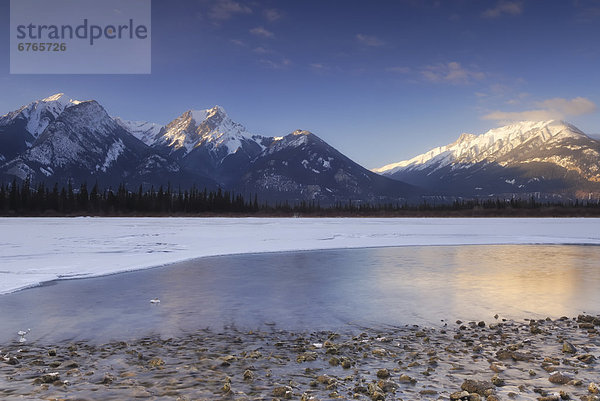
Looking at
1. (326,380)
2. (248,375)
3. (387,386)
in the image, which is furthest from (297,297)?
(387,386)

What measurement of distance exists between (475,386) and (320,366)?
111 inches

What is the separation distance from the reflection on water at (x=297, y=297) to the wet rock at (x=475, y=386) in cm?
→ 488

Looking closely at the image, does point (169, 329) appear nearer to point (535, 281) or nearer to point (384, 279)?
point (384, 279)

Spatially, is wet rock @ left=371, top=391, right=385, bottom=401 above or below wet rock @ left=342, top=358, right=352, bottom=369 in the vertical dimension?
above

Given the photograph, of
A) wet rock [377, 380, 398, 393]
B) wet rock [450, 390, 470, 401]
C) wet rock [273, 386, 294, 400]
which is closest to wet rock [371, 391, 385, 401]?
wet rock [377, 380, 398, 393]

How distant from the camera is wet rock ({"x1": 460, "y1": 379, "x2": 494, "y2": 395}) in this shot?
732 cm

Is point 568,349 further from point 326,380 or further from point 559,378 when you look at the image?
point 326,380

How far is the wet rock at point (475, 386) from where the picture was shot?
7.32m

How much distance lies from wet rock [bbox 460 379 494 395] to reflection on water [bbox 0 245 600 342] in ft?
16.0

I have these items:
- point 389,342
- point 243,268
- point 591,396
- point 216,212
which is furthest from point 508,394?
point 216,212

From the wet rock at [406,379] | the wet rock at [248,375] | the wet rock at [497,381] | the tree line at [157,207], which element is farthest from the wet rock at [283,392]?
the tree line at [157,207]

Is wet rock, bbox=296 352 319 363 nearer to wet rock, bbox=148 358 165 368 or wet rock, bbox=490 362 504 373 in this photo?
wet rock, bbox=148 358 165 368

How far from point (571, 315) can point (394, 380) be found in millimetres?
8488

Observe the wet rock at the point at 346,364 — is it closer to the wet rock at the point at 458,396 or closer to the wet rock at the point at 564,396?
the wet rock at the point at 458,396
